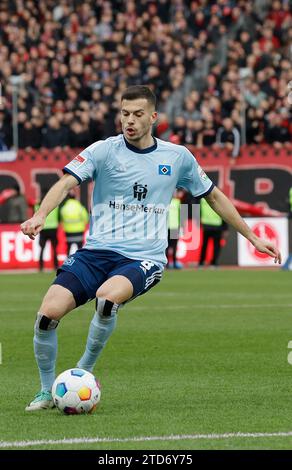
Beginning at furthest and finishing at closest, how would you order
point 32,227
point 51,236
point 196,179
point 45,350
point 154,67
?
point 154,67 → point 51,236 → point 196,179 → point 45,350 → point 32,227

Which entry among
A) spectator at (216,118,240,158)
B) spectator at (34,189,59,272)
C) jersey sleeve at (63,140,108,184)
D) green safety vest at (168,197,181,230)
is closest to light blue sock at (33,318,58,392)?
jersey sleeve at (63,140,108,184)

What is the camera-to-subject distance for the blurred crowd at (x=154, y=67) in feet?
97.8

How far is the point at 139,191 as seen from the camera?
9.04m

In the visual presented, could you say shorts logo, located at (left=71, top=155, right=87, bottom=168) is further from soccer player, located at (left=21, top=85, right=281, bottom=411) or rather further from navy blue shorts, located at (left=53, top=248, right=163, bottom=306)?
navy blue shorts, located at (left=53, top=248, right=163, bottom=306)

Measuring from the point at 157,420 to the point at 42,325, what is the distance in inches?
47.0

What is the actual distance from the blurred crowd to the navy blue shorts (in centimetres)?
2019

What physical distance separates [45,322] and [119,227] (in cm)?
96

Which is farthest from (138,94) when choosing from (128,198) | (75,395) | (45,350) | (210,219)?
(210,219)

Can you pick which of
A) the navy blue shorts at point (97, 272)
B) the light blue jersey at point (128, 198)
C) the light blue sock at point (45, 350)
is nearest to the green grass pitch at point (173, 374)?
the light blue sock at point (45, 350)

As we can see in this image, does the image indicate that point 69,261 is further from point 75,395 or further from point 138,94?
point 138,94

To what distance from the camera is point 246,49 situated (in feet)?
105

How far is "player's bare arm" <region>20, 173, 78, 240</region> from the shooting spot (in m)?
8.04

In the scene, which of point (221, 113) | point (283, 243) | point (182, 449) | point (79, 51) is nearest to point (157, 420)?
point (182, 449)

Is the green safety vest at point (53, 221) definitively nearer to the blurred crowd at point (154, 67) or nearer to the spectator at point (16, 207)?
the spectator at point (16, 207)
